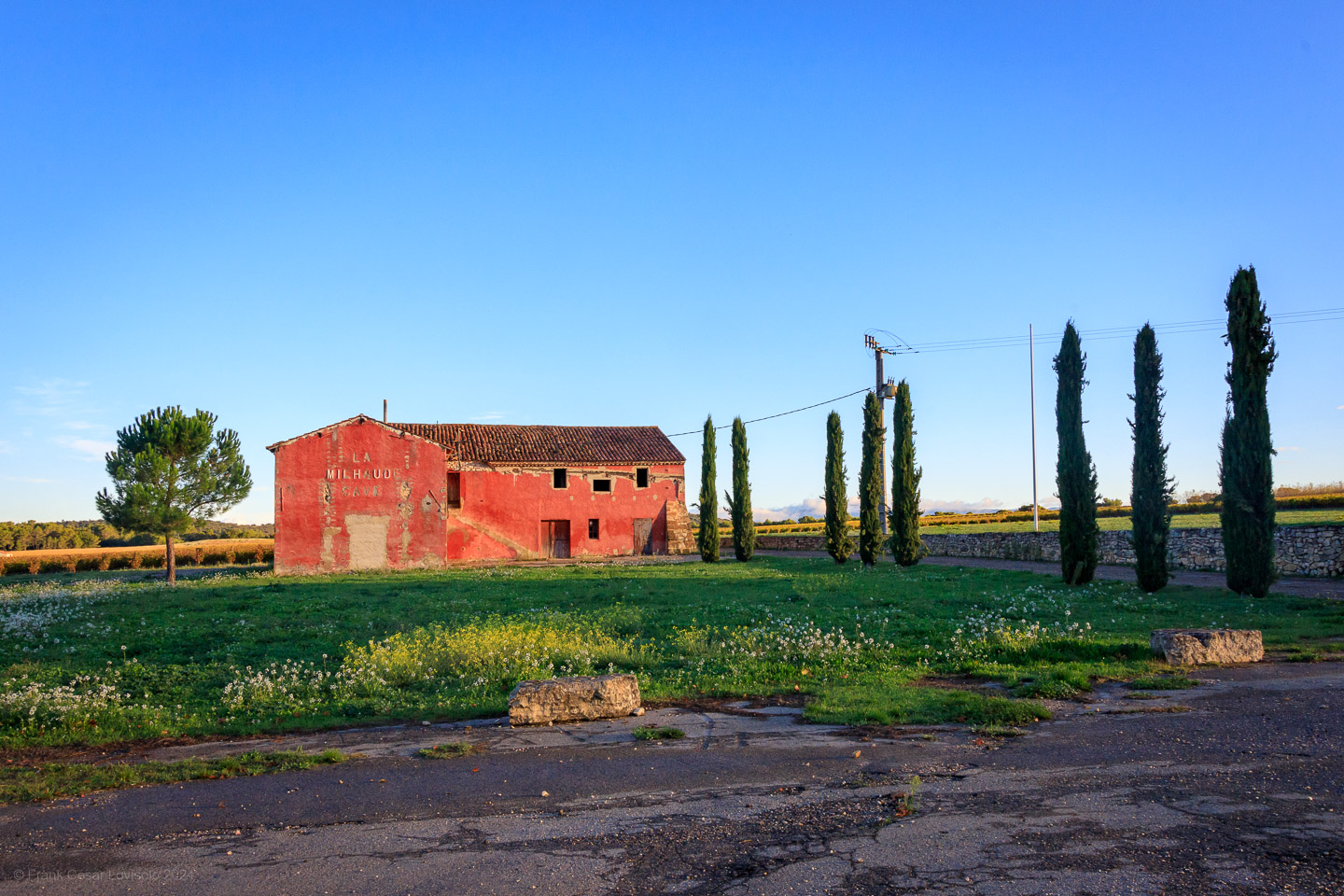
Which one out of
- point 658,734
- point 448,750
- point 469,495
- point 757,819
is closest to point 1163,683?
point 658,734

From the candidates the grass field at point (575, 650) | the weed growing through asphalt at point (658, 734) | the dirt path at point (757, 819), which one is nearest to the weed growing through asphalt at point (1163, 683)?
the grass field at point (575, 650)

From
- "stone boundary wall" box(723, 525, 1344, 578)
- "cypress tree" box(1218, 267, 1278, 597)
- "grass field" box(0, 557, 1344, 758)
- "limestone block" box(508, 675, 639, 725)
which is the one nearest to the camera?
"limestone block" box(508, 675, 639, 725)

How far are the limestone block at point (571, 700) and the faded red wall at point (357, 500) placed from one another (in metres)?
27.9

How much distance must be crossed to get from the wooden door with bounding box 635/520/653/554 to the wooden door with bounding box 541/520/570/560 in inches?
145

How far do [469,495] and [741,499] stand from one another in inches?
532

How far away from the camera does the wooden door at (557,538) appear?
133 feet

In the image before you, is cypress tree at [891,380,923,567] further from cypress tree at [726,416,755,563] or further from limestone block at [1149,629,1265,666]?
limestone block at [1149,629,1265,666]

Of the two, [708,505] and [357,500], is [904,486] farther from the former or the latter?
[357,500]

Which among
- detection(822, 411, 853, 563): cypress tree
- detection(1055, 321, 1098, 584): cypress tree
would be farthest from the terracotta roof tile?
detection(1055, 321, 1098, 584): cypress tree

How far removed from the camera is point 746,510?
130 feet

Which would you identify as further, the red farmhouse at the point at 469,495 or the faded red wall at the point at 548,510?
the faded red wall at the point at 548,510

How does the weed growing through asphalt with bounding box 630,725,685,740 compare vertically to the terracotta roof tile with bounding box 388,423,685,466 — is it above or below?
below

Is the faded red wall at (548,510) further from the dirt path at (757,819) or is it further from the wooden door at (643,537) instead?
the dirt path at (757,819)

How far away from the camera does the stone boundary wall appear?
68.6ft
